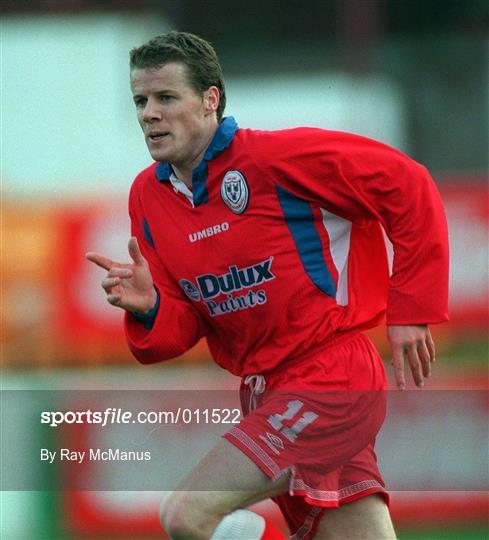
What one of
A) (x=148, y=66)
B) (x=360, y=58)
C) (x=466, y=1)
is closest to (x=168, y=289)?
(x=148, y=66)

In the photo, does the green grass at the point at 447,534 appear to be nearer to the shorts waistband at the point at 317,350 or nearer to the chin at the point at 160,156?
the shorts waistband at the point at 317,350

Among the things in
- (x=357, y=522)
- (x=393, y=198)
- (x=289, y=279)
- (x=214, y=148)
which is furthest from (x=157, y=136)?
(x=357, y=522)

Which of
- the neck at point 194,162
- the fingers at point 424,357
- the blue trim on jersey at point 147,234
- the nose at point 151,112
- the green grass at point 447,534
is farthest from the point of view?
the green grass at point 447,534

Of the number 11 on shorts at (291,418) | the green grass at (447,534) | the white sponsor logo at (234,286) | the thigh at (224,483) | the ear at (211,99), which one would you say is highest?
the ear at (211,99)

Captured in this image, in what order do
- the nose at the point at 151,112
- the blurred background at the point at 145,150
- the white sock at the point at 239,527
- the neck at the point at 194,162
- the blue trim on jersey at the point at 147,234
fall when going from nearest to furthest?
1. the white sock at the point at 239,527
2. the nose at the point at 151,112
3. the neck at the point at 194,162
4. the blue trim on jersey at the point at 147,234
5. the blurred background at the point at 145,150

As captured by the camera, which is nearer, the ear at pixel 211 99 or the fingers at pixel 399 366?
the fingers at pixel 399 366

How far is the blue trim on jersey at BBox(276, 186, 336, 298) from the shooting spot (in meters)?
3.10

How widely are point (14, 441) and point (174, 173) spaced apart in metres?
2.51

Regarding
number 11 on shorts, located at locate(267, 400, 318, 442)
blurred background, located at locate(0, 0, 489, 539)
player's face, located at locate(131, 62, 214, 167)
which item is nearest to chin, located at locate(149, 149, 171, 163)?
player's face, located at locate(131, 62, 214, 167)

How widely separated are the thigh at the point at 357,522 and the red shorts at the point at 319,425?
0.03m

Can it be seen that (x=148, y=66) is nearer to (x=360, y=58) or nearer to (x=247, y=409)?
(x=247, y=409)

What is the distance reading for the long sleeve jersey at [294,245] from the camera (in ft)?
9.98

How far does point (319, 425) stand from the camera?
3074mm

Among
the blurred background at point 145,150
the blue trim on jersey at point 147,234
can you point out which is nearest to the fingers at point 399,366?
the blue trim on jersey at point 147,234
